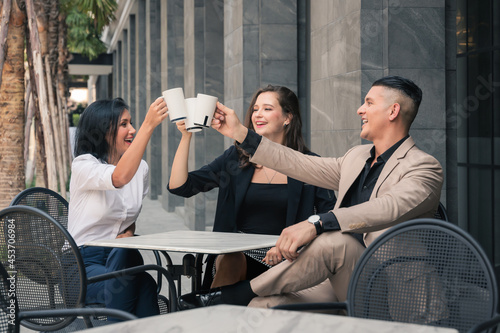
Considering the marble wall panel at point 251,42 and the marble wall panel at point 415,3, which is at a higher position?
the marble wall panel at point 251,42

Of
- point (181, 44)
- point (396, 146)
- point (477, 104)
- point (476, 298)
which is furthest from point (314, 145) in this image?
point (181, 44)

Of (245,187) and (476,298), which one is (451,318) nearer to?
(476,298)

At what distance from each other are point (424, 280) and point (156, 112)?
5.54 feet

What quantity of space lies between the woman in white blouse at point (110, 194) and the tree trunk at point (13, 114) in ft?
14.7

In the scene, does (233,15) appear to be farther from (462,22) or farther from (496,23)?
(496,23)

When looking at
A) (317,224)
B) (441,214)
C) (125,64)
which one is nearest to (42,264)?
(317,224)

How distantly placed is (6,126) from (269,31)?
345cm

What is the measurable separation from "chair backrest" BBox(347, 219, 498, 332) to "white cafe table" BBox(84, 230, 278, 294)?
65 cm

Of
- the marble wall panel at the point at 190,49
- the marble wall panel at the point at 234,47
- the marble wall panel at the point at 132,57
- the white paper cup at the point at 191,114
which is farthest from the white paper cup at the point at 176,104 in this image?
the marble wall panel at the point at 132,57

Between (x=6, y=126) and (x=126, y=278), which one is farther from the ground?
(x=6, y=126)

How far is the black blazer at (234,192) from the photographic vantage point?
4027 mm

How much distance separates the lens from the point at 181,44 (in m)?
13.9

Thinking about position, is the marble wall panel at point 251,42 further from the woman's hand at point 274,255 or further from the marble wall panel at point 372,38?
the woman's hand at point 274,255

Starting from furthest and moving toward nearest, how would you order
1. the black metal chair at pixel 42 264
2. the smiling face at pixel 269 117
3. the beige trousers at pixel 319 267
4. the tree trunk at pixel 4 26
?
the tree trunk at pixel 4 26, the smiling face at pixel 269 117, the black metal chair at pixel 42 264, the beige trousers at pixel 319 267
